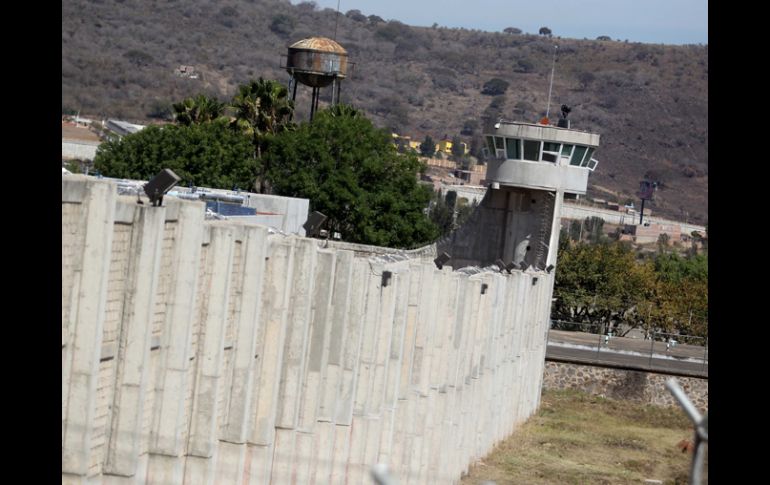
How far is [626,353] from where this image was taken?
2793 inches

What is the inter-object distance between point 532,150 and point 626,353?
13344 mm

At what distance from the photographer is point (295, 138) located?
261ft

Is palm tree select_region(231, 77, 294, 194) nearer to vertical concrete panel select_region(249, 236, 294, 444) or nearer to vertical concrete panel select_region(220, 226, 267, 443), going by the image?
vertical concrete panel select_region(249, 236, 294, 444)

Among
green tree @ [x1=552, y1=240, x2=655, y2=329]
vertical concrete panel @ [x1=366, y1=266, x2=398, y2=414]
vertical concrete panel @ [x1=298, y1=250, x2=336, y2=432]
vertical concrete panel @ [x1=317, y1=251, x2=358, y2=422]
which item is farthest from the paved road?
vertical concrete panel @ [x1=298, y1=250, x2=336, y2=432]

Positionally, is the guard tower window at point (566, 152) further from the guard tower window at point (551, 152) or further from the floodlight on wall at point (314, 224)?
the floodlight on wall at point (314, 224)

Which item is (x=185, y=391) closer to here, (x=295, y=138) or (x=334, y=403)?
(x=334, y=403)

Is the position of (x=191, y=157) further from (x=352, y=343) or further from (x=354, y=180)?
(x=352, y=343)

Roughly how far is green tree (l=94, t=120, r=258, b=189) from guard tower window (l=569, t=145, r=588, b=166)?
69.7 feet

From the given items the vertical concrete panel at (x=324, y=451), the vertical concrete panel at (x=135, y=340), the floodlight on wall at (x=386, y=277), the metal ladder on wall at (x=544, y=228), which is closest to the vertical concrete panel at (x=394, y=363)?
the floodlight on wall at (x=386, y=277)

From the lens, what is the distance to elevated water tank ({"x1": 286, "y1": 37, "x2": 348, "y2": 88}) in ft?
286

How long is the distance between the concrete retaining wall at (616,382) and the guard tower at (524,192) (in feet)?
18.7

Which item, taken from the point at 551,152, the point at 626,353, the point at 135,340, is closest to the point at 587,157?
the point at 551,152
